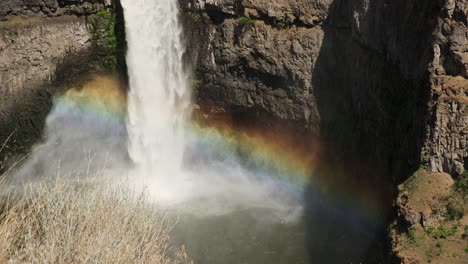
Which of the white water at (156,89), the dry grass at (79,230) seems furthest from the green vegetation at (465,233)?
the white water at (156,89)

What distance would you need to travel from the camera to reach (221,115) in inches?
1401

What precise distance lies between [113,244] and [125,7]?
20082 millimetres

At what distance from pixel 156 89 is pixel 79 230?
64.4 ft

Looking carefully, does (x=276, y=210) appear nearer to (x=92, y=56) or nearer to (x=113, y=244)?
(x=92, y=56)

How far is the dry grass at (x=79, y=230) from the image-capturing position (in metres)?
16.4

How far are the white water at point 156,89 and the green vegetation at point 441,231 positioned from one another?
17144 mm

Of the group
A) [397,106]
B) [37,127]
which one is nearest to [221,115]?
[37,127]

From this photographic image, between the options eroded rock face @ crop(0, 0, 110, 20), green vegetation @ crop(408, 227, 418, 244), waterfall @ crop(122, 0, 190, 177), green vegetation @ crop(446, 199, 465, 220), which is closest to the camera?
green vegetation @ crop(446, 199, 465, 220)

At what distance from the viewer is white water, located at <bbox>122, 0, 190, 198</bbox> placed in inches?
1374

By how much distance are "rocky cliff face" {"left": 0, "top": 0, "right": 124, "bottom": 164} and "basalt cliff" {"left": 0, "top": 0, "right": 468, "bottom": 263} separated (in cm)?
5

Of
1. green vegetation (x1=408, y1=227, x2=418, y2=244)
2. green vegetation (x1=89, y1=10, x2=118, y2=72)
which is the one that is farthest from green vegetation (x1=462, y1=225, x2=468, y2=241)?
green vegetation (x1=89, y1=10, x2=118, y2=72)

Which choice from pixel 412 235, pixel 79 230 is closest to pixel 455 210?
pixel 412 235

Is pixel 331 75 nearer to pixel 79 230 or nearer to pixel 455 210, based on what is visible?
pixel 455 210

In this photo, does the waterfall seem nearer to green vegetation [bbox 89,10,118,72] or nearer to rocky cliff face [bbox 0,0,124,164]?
green vegetation [bbox 89,10,118,72]
